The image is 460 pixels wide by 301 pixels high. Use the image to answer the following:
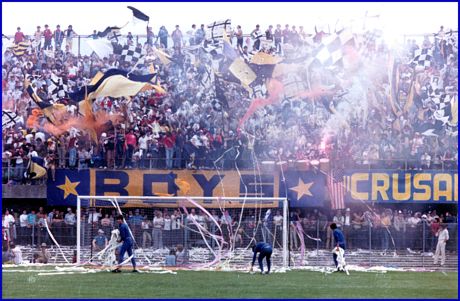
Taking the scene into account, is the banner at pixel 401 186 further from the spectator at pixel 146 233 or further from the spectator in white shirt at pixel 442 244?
the spectator at pixel 146 233

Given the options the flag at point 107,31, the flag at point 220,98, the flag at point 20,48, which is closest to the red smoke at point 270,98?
the flag at point 220,98

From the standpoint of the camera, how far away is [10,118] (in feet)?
102

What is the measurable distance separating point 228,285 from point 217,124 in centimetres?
1076

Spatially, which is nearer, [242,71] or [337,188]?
[337,188]

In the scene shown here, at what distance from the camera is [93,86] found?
30.9 meters

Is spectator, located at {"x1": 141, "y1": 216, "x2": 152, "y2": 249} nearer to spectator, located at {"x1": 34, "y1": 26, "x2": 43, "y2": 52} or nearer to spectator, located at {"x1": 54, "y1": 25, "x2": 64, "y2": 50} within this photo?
spectator, located at {"x1": 54, "y1": 25, "x2": 64, "y2": 50}

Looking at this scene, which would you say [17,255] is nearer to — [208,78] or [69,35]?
[208,78]

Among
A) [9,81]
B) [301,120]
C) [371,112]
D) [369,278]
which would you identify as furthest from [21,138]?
[369,278]

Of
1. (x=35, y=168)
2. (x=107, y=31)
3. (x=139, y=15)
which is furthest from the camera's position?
(x=107, y=31)

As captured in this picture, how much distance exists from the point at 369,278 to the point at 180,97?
418 inches

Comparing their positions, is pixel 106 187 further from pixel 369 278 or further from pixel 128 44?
pixel 369 278

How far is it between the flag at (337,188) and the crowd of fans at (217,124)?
0.34 m

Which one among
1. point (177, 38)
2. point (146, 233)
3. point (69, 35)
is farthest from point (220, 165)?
point (69, 35)

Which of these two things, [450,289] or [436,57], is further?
[436,57]
